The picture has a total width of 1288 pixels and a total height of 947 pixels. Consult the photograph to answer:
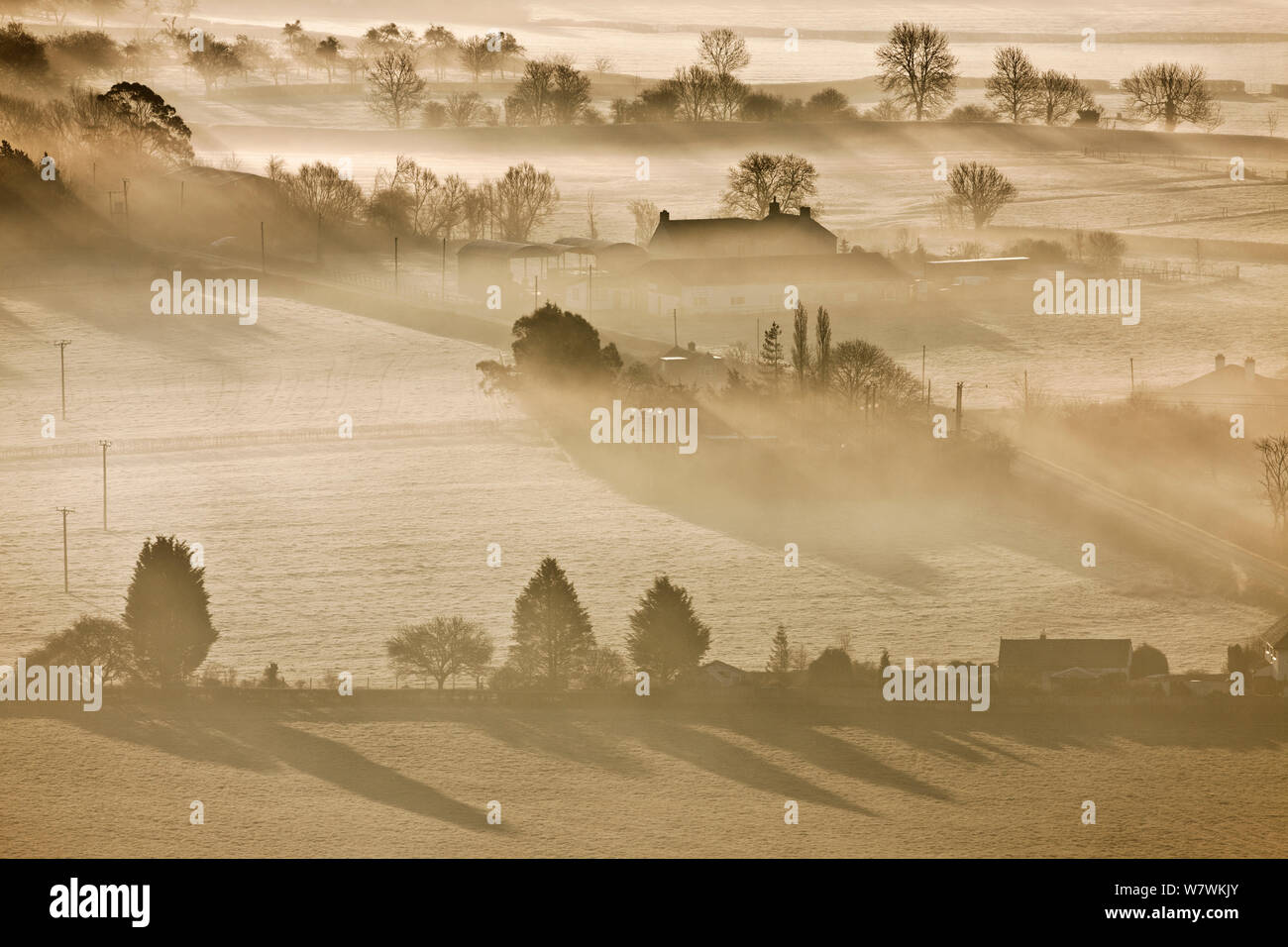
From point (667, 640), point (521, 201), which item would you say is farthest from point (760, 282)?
point (667, 640)

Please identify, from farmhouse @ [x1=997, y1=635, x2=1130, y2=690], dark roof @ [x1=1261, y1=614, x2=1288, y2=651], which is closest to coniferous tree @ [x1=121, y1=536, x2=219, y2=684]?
farmhouse @ [x1=997, y1=635, x2=1130, y2=690]

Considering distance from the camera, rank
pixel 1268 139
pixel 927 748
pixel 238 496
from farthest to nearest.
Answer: pixel 1268 139 → pixel 238 496 → pixel 927 748

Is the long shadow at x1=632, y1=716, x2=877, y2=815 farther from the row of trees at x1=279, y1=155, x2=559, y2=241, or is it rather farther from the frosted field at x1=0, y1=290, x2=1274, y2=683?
the row of trees at x1=279, y1=155, x2=559, y2=241

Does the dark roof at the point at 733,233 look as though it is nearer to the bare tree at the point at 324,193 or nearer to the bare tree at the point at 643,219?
the bare tree at the point at 643,219

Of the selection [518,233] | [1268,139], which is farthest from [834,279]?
[1268,139]

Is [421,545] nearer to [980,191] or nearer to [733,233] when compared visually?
[733,233]

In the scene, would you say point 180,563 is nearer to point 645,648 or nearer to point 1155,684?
point 645,648
